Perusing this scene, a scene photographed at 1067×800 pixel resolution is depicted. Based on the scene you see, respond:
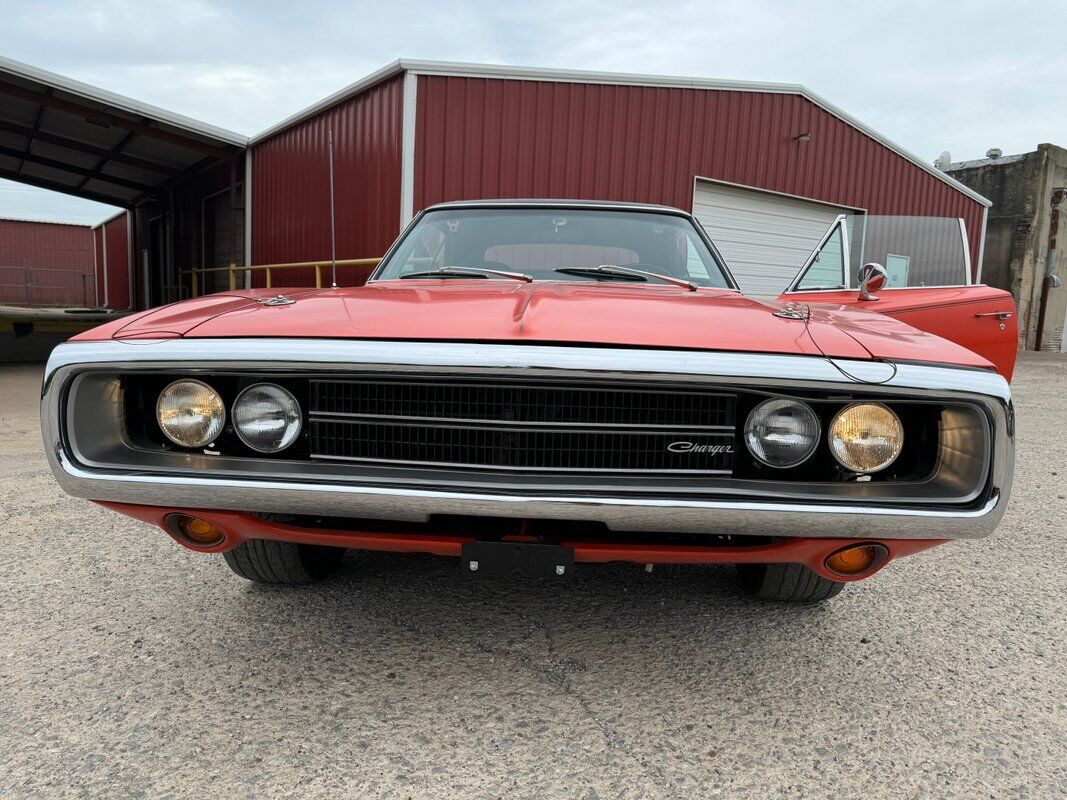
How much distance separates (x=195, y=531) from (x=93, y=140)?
49.0ft

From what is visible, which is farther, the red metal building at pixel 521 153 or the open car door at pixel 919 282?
the red metal building at pixel 521 153

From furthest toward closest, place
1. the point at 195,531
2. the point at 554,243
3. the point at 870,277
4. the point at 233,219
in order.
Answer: the point at 233,219, the point at 554,243, the point at 870,277, the point at 195,531

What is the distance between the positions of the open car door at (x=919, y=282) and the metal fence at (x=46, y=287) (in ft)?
99.1

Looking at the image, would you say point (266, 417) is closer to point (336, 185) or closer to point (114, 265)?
point (336, 185)

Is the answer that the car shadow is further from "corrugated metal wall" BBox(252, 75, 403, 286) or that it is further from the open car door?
"corrugated metal wall" BBox(252, 75, 403, 286)

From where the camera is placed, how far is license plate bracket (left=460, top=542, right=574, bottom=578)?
4.72 ft

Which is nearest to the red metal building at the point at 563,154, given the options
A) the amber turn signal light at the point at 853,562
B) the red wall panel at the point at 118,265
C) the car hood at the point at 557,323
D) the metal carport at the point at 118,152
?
the metal carport at the point at 118,152

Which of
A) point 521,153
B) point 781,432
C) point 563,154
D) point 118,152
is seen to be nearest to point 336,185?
point 521,153

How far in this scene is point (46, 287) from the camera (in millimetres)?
27875

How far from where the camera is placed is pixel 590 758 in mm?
1427

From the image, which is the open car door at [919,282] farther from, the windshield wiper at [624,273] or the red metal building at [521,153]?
the red metal building at [521,153]

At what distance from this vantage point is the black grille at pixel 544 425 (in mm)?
1471

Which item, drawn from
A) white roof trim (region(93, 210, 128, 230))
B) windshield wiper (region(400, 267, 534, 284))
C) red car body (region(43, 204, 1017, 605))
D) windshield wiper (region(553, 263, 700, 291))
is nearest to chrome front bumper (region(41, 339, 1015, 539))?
red car body (region(43, 204, 1017, 605))

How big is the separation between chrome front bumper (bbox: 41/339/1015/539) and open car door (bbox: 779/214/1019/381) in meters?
1.21
